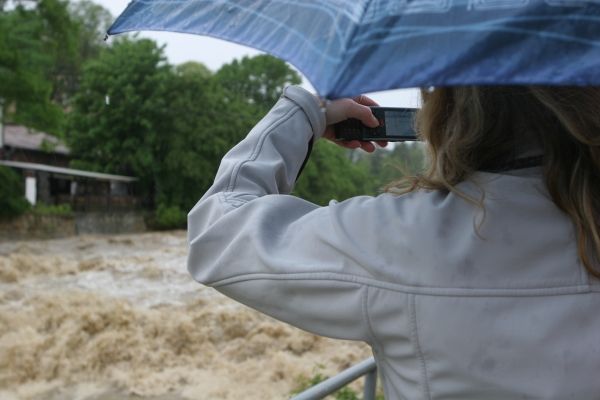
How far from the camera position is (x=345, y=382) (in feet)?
6.31

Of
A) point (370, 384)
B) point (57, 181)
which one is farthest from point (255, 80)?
point (370, 384)

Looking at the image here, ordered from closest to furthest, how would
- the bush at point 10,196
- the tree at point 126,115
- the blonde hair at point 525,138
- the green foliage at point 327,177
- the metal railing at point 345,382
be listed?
the blonde hair at point 525,138
the metal railing at point 345,382
the bush at point 10,196
the tree at point 126,115
the green foliage at point 327,177

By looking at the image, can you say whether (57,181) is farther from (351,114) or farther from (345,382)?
(351,114)

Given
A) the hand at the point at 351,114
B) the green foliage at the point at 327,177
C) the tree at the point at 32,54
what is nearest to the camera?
the hand at the point at 351,114

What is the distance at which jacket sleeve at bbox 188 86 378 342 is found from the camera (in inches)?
35.8

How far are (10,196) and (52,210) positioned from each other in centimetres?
181

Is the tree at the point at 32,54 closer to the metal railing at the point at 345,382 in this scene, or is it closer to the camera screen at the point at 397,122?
the metal railing at the point at 345,382

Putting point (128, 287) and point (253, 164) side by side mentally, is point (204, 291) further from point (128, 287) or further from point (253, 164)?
point (253, 164)

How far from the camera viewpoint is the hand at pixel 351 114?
1.27m

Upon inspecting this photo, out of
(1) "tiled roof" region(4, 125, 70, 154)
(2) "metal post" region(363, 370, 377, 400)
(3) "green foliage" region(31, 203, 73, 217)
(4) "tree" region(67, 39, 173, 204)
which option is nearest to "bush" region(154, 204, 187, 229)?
(4) "tree" region(67, 39, 173, 204)

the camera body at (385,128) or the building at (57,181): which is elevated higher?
the camera body at (385,128)

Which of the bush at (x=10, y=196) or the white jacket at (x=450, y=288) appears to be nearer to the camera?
the white jacket at (x=450, y=288)

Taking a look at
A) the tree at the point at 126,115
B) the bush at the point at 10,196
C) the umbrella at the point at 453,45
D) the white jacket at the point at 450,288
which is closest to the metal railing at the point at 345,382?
the white jacket at the point at 450,288

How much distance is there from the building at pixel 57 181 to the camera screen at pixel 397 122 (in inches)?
852
